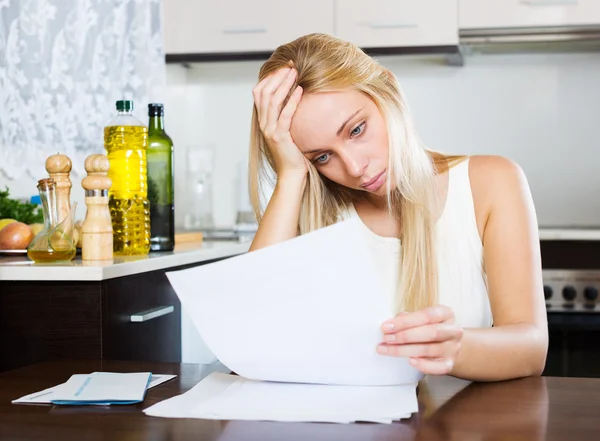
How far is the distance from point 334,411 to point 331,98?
62cm

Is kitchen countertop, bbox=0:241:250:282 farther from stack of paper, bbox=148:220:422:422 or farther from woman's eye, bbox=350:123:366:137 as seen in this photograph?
→ stack of paper, bbox=148:220:422:422

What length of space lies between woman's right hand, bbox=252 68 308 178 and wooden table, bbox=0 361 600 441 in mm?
552

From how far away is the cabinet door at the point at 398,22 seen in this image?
2.84 metres

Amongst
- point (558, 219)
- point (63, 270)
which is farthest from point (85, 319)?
point (558, 219)

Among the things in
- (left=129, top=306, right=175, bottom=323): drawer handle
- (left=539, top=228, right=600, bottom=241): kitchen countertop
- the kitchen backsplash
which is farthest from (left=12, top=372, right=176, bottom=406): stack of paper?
the kitchen backsplash

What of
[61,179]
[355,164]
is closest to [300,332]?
[355,164]

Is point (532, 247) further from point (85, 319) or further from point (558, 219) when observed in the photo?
point (558, 219)

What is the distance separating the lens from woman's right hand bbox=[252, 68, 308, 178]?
54.0 inches

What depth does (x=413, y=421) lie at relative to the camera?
0.80m

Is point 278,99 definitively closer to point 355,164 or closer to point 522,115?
point 355,164

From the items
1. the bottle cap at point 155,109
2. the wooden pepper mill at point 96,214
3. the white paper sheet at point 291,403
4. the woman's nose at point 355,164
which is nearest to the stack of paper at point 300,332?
the white paper sheet at point 291,403

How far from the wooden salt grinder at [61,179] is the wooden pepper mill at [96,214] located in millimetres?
93

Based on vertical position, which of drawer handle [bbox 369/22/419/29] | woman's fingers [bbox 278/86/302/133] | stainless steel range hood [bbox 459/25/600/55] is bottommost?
woman's fingers [bbox 278/86/302/133]

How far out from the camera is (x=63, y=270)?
156 centimetres
